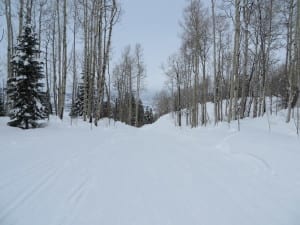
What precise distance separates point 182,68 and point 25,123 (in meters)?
19.2

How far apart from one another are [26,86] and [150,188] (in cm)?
894

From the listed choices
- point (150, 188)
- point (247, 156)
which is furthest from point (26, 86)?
→ point (247, 156)

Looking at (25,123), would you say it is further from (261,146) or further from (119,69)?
(119,69)

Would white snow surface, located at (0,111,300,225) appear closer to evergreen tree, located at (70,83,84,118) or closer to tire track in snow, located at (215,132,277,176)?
tire track in snow, located at (215,132,277,176)

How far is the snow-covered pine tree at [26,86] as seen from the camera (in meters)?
9.56

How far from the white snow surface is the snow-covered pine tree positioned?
5.01m

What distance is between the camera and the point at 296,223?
7.78ft

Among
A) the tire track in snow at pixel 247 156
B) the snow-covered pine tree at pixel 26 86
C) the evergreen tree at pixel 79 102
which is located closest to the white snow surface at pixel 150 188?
the tire track in snow at pixel 247 156

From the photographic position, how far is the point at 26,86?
973 centimetres

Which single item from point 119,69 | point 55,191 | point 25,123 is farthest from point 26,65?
point 119,69

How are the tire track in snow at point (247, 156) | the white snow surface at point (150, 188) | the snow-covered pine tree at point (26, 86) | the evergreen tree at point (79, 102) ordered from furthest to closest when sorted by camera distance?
the evergreen tree at point (79, 102) → the snow-covered pine tree at point (26, 86) → the tire track in snow at point (247, 156) → the white snow surface at point (150, 188)

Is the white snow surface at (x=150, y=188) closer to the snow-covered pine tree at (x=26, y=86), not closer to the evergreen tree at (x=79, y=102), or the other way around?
the snow-covered pine tree at (x=26, y=86)

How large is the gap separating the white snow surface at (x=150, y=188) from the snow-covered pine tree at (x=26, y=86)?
501 cm

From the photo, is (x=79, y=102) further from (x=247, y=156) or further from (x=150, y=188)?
(x=150, y=188)
